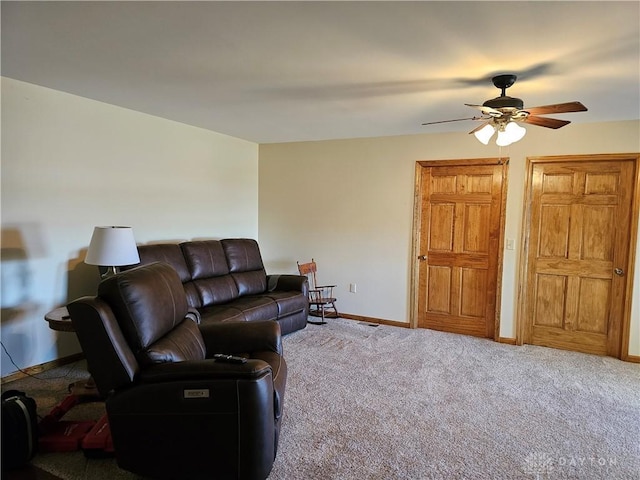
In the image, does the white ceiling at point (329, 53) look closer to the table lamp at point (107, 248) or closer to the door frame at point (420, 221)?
the door frame at point (420, 221)

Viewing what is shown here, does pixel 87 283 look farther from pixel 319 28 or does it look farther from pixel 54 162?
pixel 319 28

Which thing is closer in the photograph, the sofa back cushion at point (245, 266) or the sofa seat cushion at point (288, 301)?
the sofa seat cushion at point (288, 301)

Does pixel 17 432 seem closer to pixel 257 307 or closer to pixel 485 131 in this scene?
pixel 257 307

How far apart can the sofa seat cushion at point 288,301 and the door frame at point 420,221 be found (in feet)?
4.34

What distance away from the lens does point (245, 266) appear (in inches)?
187

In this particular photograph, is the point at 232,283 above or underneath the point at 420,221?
underneath

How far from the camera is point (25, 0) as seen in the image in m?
1.81

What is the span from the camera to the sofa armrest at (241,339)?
8.62 feet

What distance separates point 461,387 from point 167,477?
226 cm

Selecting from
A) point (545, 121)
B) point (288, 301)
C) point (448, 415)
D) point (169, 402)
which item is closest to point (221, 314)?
point (288, 301)

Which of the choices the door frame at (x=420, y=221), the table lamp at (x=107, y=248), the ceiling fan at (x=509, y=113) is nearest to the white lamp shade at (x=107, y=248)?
the table lamp at (x=107, y=248)

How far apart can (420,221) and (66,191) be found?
365 centimetres

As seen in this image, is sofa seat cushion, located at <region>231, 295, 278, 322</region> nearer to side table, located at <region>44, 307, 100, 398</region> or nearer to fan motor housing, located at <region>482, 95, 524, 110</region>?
side table, located at <region>44, 307, 100, 398</region>

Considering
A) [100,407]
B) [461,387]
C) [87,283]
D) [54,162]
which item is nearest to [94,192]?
[54,162]
